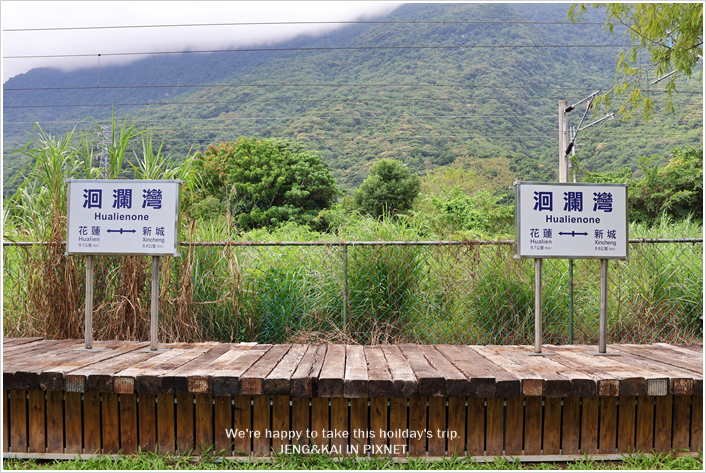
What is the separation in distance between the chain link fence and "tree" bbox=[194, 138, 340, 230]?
20.1 m

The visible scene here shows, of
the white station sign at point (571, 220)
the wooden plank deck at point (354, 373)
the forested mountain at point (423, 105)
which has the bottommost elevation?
the wooden plank deck at point (354, 373)

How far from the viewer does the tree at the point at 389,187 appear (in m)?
20.6

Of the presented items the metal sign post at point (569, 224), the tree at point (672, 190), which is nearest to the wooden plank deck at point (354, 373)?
the metal sign post at point (569, 224)

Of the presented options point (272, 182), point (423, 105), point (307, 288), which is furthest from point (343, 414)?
point (423, 105)

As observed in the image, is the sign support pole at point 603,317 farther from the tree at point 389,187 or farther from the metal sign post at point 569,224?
the tree at point 389,187

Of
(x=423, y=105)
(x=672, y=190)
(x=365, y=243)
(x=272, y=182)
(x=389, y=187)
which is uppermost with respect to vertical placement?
(x=423, y=105)

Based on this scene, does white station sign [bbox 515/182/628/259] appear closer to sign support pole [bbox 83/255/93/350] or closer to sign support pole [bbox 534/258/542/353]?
sign support pole [bbox 534/258/542/353]

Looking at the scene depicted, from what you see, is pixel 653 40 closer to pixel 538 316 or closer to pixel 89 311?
pixel 538 316

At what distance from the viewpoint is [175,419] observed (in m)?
2.25

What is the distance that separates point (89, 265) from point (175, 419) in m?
1.34

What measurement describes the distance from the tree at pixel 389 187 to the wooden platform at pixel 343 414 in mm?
18227

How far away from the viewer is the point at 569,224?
2.81 meters

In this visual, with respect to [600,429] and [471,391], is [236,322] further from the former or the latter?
[600,429]

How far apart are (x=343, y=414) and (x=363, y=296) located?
1.29 metres
